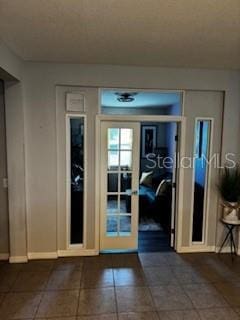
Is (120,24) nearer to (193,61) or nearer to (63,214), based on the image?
(193,61)

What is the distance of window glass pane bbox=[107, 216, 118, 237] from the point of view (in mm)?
3862

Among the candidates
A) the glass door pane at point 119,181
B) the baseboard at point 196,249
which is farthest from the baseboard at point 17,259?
the baseboard at point 196,249

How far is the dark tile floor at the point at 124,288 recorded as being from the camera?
251cm

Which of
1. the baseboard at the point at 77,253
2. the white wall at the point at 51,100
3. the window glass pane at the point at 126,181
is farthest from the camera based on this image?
the window glass pane at the point at 126,181

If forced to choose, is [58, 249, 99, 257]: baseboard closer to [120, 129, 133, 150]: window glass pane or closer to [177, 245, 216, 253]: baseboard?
[177, 245, 216, 253]: baseboard

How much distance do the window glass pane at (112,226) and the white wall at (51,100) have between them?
79 centimetres

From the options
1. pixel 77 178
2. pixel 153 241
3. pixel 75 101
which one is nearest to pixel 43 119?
pixel 75 101

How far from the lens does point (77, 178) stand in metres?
3.70

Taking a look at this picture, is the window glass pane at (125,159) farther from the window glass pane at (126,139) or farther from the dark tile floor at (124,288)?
the dark tile floor at (124,288)

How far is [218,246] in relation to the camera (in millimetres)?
3914

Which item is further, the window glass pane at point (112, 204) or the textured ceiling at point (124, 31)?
the window glass pane at point (112, 204)

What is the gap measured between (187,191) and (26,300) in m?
2.51

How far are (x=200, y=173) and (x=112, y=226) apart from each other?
1.56 meters

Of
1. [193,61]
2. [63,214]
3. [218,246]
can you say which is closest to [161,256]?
[218,246]
